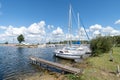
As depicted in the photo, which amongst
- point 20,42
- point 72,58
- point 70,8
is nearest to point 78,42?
point 70,8

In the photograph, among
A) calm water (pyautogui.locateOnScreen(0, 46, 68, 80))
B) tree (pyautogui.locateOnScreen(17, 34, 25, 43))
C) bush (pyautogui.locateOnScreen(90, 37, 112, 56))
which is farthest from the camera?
tree (pyautogui.locateOnScreen(17, 34, 25, 43))

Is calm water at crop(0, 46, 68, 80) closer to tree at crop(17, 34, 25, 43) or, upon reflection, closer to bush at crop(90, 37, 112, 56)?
bush at crop(90, 37, 112, 56)

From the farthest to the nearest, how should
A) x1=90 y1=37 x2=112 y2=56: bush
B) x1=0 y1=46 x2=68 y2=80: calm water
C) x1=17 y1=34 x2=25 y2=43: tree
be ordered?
x1=17 y1=34 x2=25 y2=43: tree
x1=90 y1=37 x2=112 y2=56: bush
x1=0 y1=46 x2=68 y2=80: calm water

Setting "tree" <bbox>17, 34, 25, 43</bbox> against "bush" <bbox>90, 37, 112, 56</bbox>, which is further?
"tree" <bbox>17, 34, 25, 43</bbox>

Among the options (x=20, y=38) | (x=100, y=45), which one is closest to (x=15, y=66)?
(x=100, y=45)

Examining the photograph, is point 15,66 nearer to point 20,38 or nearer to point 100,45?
point 100,45

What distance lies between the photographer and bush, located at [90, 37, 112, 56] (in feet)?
90.1

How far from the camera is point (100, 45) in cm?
2739

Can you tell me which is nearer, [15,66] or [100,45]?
[15,66]

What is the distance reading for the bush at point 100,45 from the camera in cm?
2747

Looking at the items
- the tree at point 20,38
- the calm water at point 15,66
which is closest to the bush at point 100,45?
the calm water at point 15,66

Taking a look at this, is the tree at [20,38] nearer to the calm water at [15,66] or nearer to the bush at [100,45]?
the calm water at [15,66]

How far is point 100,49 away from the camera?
27.9m

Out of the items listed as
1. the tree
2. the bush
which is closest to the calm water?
the bush
